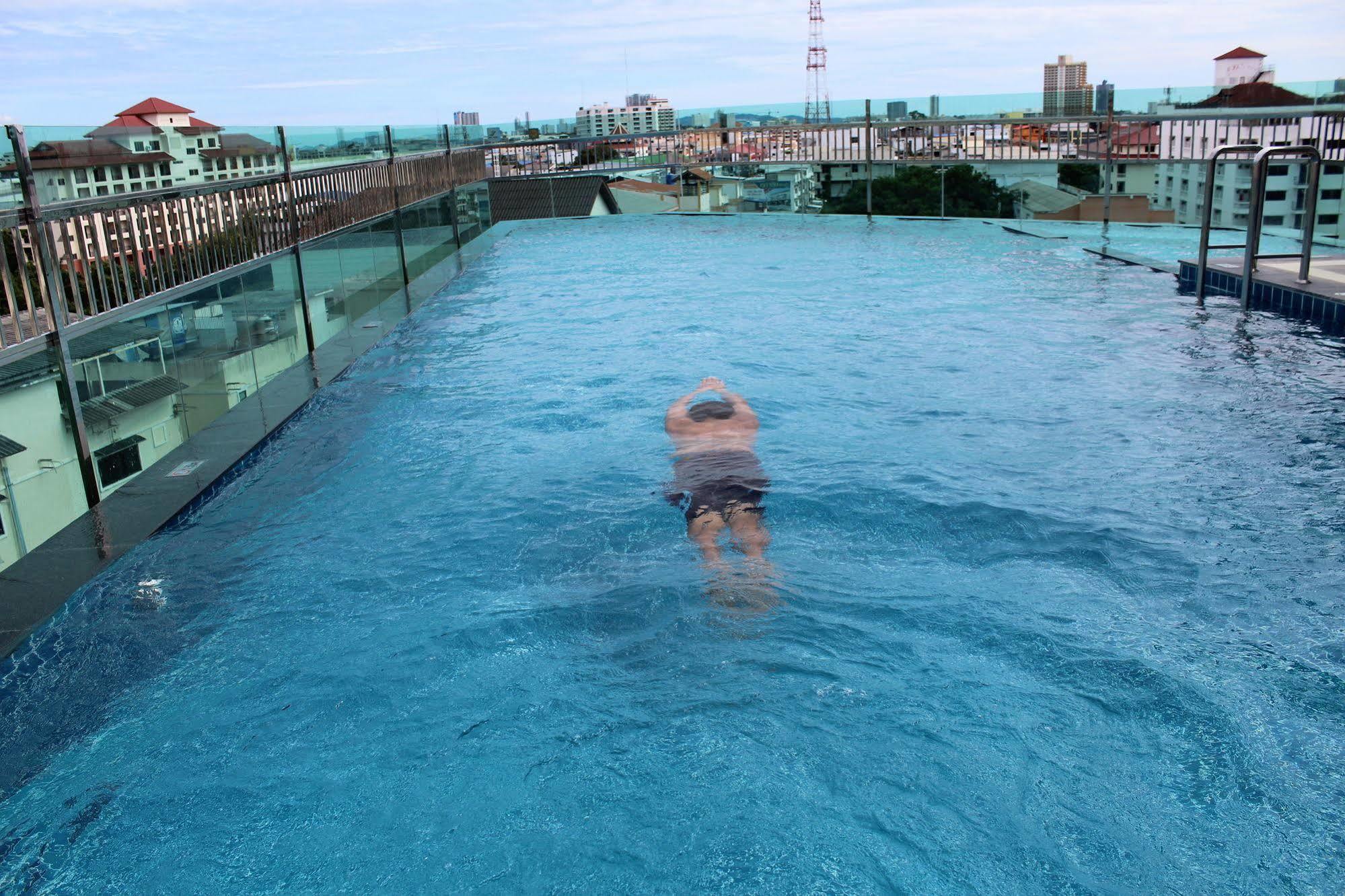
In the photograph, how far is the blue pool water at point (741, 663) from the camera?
290 cm

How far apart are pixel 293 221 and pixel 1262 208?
851 centimetres

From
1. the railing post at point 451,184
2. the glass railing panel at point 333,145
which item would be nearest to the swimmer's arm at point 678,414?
the glass railing panel at point 333,145

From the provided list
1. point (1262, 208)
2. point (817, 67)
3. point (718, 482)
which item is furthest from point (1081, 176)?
point (817, 67)

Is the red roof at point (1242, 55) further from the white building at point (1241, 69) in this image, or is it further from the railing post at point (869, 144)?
the railing post at point (869, 144)

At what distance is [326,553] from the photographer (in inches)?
188

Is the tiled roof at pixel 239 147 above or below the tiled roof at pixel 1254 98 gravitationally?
below

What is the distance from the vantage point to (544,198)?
18.9 meters

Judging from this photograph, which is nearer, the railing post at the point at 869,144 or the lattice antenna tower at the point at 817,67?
the railing post at the point at 869,144

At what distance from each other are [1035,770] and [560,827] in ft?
5.01

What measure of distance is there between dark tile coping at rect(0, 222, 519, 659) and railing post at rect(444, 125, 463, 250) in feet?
22.8

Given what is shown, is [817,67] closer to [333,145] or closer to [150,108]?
[333,145]

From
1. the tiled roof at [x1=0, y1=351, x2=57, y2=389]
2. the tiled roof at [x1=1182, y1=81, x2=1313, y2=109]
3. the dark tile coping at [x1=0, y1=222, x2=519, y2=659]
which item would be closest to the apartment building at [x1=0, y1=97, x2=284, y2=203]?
the tiled roof at [x1=0, y1=351, x2=57, y2=389]

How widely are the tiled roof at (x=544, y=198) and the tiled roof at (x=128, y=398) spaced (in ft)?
44.2

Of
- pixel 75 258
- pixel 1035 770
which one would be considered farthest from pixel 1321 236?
pixel 75 258
